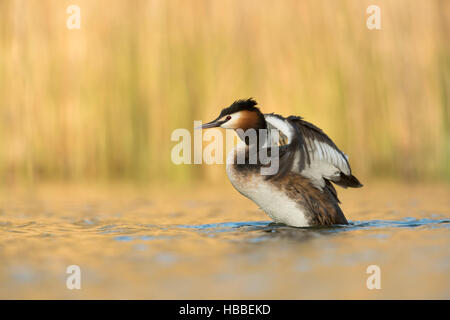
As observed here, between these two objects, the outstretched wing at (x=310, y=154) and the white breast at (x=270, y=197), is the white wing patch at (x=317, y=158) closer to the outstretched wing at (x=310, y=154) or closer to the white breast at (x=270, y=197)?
the outstretched wing at (x=310, y=154)

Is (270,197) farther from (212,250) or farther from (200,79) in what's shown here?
(200,79)

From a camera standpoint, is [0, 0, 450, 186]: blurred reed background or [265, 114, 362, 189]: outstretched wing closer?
[265, 114, 362, 189]: outstretched wing

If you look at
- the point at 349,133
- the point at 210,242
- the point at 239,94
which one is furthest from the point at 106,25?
the point at 210,242

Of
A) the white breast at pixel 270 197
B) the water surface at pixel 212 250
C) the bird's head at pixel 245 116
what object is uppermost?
the bird's head at pixel 245 116

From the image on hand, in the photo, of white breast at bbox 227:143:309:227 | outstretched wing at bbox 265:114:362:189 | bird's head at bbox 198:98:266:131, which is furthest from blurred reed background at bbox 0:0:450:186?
white breast at bbox 227:143:309:227

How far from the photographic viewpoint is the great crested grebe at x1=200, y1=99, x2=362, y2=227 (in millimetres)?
6273

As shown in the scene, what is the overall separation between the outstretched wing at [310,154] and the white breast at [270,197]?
162mm

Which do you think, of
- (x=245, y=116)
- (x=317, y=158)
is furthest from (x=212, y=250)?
(x=245, y=116)

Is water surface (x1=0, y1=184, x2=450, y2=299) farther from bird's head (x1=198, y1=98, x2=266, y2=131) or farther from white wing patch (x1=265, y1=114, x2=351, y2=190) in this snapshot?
bird's head (x1=198, y1=98, x2=266, y2=131)

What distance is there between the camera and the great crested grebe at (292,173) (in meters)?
6.27

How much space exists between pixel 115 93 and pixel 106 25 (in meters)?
1.06

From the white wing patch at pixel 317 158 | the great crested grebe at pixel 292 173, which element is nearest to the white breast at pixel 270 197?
the great crested grebe at pixel 292 173

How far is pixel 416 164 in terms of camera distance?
10.7m

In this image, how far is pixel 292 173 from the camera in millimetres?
6520
